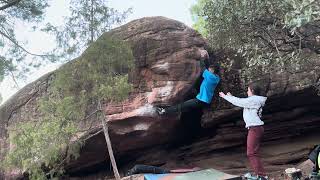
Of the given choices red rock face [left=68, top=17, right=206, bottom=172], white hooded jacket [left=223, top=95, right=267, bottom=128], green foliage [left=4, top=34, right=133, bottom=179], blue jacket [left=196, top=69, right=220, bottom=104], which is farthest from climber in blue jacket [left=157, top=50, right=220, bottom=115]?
green foliage [left=4, top=34, right=133, bottom=179]

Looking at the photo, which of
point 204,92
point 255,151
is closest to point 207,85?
point 204,92

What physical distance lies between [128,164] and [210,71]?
421 cm

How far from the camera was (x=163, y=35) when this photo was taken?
38.2ft

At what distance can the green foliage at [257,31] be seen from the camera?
28.4 ft

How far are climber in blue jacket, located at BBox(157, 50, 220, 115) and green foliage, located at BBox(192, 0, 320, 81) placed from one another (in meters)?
1.20

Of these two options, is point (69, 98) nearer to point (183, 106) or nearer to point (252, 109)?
point (183, 106)

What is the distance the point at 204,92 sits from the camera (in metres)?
10.8

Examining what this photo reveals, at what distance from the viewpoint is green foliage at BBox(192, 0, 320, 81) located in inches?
341

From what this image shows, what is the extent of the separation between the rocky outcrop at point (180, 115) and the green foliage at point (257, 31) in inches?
57.3

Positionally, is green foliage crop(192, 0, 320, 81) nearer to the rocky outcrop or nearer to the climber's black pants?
the rocky outcrop

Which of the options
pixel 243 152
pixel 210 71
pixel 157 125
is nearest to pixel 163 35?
pixel 210 71

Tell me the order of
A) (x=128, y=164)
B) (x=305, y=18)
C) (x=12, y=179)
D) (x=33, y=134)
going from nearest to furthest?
(x=305, y=18) < (x=33, y=134) < (x=12, y=179) < (x=128, y=164)

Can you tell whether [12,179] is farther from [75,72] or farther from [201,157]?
[201,157]

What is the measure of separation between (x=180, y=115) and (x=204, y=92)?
3.97 ft
